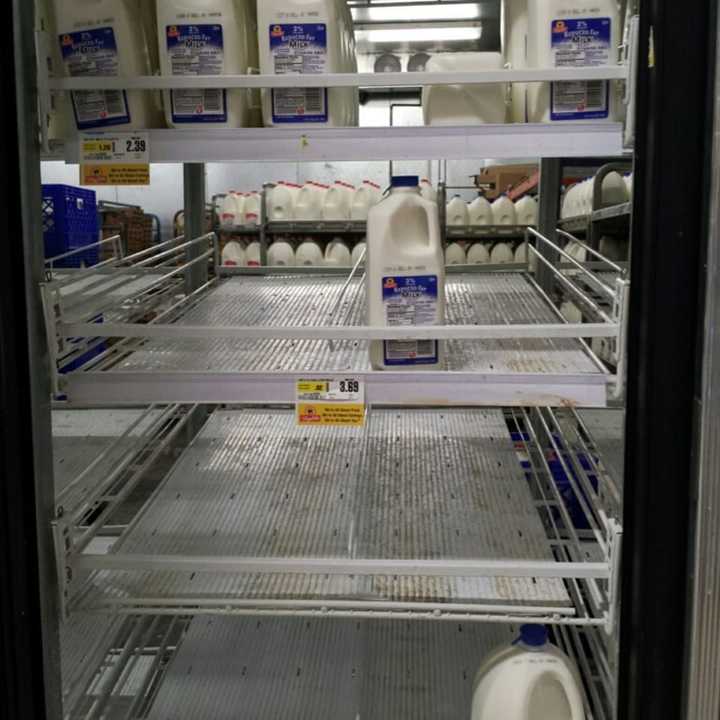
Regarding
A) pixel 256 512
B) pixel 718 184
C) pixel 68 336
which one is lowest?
pixel 256 512

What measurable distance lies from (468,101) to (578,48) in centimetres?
20

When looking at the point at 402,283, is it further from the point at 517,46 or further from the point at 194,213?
the point at 194,213

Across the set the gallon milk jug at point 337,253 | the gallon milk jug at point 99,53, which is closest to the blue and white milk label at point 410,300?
the gallon milk jug at point 99,53

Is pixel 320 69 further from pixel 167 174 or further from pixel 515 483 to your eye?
pixel 167 174

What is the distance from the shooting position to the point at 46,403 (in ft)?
3.72

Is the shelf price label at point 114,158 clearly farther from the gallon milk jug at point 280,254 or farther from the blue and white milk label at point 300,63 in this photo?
the gallon milk jug at point 280,254

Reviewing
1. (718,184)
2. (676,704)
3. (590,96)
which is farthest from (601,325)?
(676,704)

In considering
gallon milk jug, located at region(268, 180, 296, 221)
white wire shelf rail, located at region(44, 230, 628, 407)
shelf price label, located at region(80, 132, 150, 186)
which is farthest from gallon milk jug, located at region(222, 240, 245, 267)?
shelf price label, located at region(80, 132, 150, 186)

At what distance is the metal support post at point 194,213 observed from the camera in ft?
6.63

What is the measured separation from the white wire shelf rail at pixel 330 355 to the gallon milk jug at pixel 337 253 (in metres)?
4.02

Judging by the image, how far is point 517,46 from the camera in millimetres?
1378

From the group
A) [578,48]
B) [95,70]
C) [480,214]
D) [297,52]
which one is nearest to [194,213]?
[95,70]

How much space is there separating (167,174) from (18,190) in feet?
24.9

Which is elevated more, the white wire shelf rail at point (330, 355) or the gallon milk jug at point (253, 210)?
the gallon milk jug at point (253, 210)
